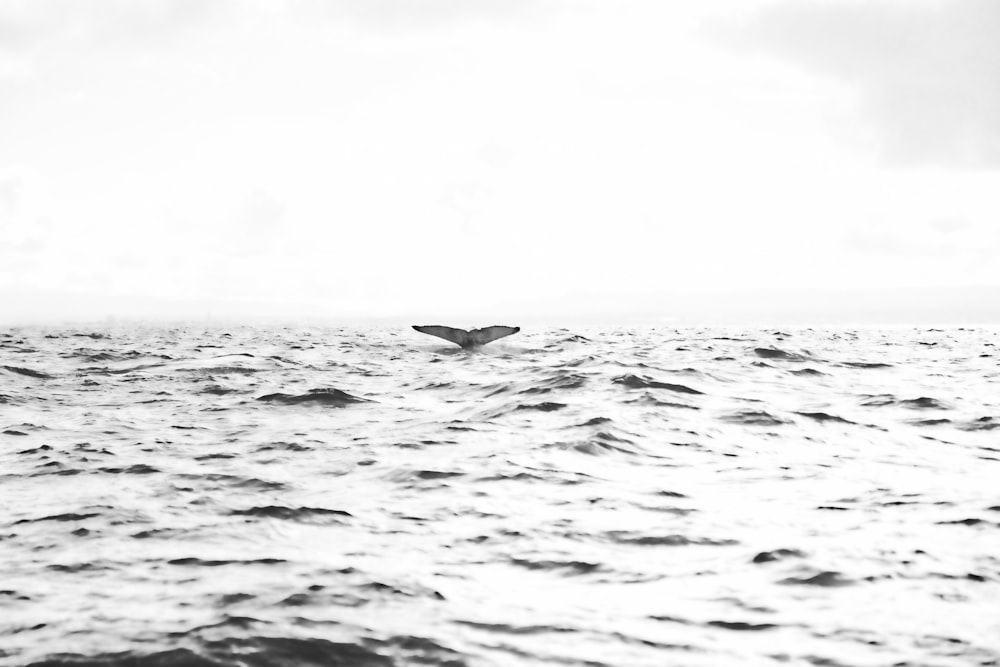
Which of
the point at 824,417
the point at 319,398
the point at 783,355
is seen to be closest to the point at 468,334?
the point at 783,355

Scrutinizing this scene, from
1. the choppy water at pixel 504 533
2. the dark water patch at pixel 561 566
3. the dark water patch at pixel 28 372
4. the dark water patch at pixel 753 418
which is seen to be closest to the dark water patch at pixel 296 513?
the choppy water at pixel 504 533

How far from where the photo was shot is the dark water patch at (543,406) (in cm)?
1706

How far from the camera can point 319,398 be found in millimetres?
19312

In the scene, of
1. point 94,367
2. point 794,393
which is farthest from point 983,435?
point 94,367

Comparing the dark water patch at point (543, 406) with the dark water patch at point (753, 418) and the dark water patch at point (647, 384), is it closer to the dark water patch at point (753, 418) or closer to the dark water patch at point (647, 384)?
the dark water patch at point (753, 418)

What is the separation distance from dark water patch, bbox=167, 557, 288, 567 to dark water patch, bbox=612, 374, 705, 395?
43.8ft

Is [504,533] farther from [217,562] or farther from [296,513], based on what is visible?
[217,562]

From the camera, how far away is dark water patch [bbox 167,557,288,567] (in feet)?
24.2

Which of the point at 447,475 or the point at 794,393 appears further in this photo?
the point at 794,393

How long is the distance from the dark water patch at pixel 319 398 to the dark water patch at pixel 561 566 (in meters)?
11.3

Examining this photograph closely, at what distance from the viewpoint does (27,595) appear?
21.5 feet

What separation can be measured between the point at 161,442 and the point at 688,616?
9810mm

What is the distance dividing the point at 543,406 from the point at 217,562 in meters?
10.4

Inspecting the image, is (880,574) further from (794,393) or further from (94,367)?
(94,367)
